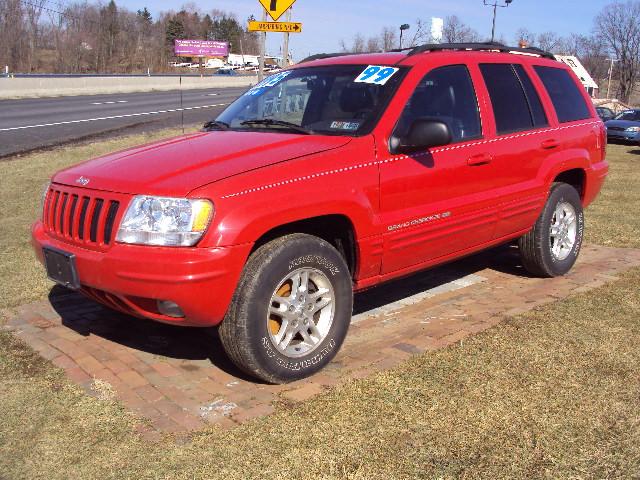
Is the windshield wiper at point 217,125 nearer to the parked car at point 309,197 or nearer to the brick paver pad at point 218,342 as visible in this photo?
the parked car at point 309,197

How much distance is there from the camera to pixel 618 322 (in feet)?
15.8

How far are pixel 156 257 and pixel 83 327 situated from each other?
176 cm

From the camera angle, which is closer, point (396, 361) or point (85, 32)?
point (396, 361)

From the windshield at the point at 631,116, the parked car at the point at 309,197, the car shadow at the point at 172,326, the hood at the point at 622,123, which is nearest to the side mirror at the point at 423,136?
the parked car at the point at 309,197

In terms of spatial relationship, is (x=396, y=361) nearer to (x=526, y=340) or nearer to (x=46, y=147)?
(x=526, y=340)

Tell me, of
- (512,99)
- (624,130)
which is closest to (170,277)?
(512,99)

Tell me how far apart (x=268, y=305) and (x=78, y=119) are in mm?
18668

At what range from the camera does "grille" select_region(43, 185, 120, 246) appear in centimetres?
359

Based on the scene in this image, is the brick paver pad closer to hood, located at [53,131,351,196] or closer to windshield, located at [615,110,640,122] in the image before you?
hood, located at [53,131,351,196]

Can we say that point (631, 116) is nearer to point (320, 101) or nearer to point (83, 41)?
point (320, 101)

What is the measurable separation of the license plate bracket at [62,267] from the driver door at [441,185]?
6.02 feet

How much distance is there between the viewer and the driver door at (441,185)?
425 cm

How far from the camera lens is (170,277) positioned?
3.36 metres

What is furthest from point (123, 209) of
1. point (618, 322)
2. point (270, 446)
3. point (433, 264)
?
point (618, 322)
